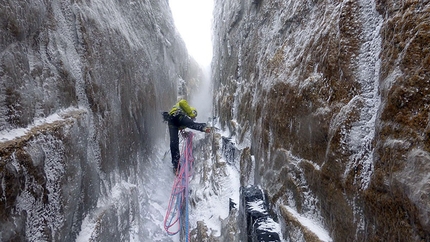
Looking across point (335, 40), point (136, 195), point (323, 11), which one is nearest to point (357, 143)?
point (335, 40)

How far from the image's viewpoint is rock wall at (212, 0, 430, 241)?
3.15 feet

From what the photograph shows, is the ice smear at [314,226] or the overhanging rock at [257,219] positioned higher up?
the ice smear at [314,226]

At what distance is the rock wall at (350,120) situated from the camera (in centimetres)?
96

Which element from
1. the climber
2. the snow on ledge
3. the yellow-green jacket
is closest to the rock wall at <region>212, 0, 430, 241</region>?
the snow on ledge

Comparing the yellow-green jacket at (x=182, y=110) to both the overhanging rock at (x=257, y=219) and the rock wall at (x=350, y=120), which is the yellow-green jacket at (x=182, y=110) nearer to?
the rock wall at (x=350, y=120)

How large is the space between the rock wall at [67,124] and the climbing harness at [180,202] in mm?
593

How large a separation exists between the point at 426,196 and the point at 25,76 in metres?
2.49

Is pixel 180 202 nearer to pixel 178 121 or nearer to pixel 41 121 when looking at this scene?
pixel 178 121

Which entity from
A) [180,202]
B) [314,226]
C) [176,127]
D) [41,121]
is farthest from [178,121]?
[314,226]

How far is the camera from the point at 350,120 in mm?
1300

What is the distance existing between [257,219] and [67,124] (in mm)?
1818

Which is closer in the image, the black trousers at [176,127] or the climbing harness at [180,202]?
the climbing harness at [180,202]

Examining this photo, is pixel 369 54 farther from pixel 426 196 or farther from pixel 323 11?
pixel 426 196

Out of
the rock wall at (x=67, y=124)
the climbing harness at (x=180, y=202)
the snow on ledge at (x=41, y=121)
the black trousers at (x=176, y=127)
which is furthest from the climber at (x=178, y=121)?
the snow on ledge at (x=41, y=121)
